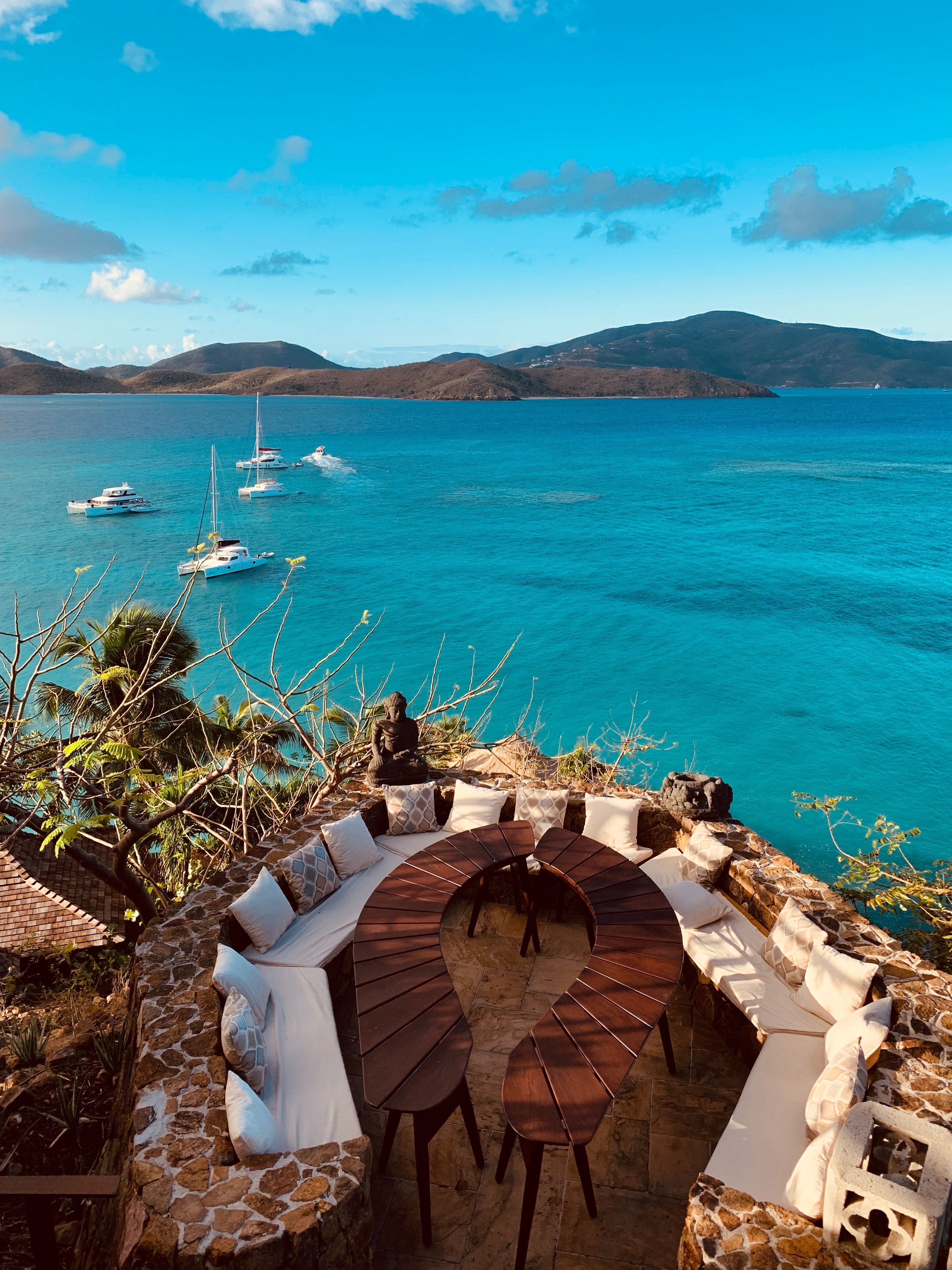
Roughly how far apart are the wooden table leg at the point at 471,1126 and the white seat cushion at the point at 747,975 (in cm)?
226

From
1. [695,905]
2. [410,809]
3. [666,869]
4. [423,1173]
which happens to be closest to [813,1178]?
[423,1173]

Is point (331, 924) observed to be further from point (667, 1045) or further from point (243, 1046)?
point (667, 1045)

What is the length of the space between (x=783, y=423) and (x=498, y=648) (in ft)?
294

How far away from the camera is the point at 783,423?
10056 cm

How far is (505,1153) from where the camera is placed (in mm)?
4707

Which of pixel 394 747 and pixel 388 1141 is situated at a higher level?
pixel 394 747

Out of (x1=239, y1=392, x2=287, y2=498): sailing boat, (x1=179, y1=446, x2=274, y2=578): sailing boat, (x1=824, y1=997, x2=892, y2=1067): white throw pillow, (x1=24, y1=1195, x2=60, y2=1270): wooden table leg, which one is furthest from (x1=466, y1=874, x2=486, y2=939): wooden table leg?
(x1=239, y1=392, x2=287, y2=498): sailing boat

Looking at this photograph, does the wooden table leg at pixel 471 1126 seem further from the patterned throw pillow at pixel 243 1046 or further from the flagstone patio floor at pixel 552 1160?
the patterned throw pillow at pixel 243 1046

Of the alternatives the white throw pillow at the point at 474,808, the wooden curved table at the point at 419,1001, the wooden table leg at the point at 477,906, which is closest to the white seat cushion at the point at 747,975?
the wooden curved table at the point at 419,1001

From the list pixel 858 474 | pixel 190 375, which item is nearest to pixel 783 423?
pixel 858 474

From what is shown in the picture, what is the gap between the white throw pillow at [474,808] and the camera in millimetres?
8008

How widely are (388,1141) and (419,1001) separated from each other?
0.90m

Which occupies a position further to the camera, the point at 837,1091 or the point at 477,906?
the point at 477,906

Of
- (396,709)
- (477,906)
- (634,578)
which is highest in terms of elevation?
(396,709)
